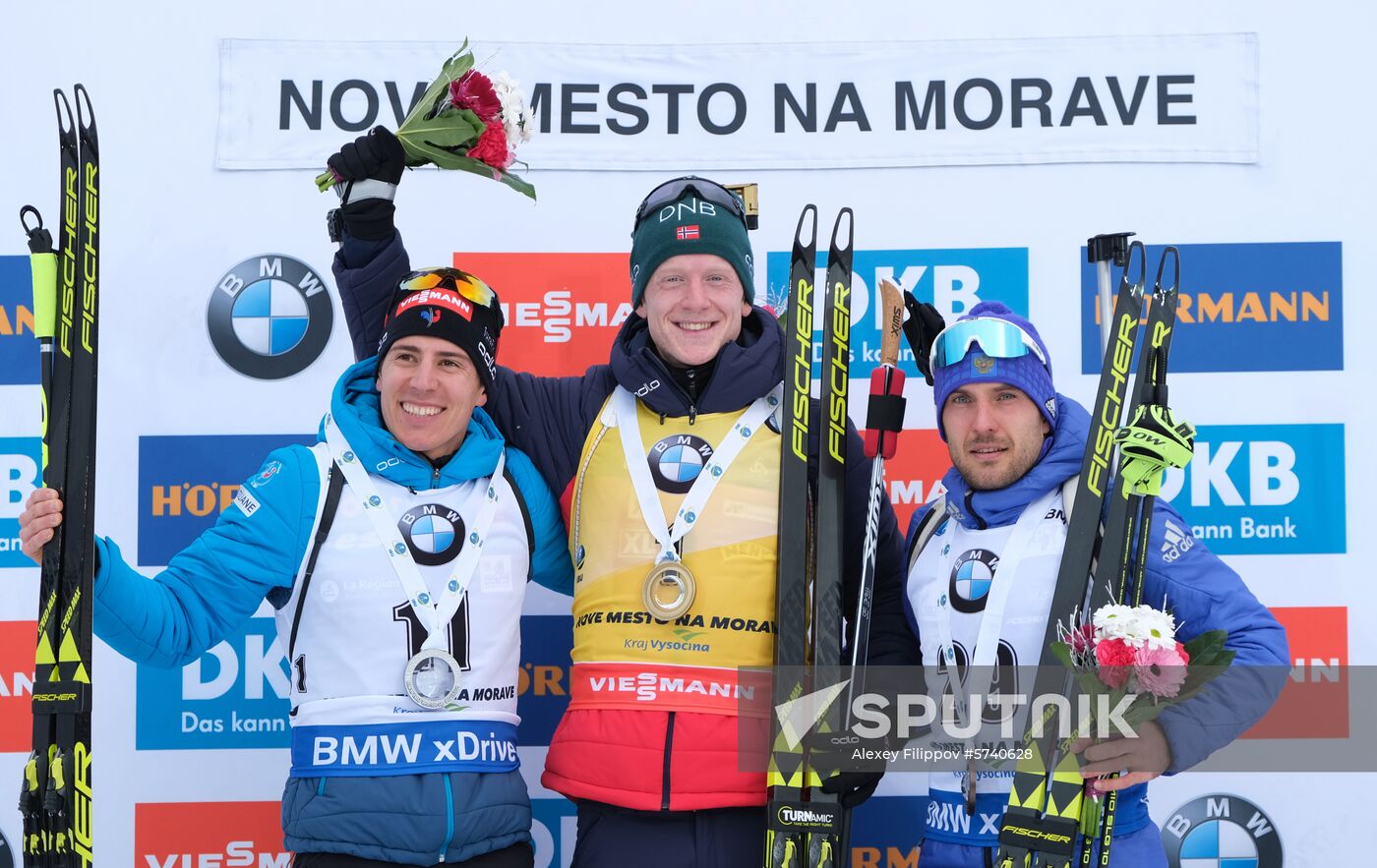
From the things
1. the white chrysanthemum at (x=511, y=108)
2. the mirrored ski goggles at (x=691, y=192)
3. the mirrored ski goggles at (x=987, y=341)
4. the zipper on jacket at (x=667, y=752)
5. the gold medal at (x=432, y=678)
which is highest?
the white chrysanthemum at (x=511, y=108)

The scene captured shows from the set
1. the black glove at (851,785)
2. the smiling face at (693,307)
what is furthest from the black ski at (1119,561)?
the smiling face at (693,307)

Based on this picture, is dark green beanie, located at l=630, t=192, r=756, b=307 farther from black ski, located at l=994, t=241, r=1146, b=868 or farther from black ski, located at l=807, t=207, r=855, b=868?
black ski, located at l=994, t=241, r=1146, b=868

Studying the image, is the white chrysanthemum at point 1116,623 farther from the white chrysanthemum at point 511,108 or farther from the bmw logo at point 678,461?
the white chrysanthemum at point 511,108

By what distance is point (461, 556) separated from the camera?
2721 mm

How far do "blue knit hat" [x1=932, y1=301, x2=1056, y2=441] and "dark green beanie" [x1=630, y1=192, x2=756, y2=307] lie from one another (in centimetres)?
54

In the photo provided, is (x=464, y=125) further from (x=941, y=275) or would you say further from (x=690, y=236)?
(x=941, y=275)

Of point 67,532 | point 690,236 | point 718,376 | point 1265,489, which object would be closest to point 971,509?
point 718,376

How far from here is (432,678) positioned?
2654 millimetres

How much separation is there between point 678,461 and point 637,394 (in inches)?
7.7

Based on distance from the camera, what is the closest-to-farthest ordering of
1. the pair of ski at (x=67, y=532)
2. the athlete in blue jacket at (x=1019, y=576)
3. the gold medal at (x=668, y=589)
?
the pair of ski at (x=67, y=532) → the athlete in blue jacket at (x=1019, y=576) → the gold medal at (x=668, y=589)

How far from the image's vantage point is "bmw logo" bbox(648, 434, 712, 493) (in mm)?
2812

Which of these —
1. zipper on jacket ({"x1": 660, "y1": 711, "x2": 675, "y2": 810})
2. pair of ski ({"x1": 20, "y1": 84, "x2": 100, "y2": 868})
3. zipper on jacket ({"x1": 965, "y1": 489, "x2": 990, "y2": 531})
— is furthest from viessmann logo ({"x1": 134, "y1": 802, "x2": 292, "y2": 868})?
zipper on jacket ({"x1": 965, "y1": 489, "x2": 990, "y2": 531})

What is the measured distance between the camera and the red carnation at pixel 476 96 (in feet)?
9.42

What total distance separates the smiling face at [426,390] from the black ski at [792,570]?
2.41 ft
